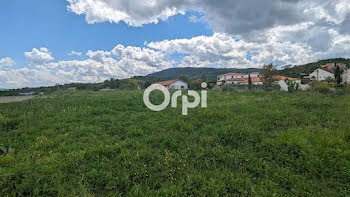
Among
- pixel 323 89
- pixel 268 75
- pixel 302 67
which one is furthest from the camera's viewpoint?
pixel 302 67

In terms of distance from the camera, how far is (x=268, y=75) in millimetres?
20891

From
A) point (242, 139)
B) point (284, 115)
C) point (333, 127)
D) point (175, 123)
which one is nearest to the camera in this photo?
point (242, 139)

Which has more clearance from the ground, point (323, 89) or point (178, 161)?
point (323, 89)

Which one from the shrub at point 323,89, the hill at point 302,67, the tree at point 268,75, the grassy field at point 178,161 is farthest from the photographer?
the hill at point 302,67

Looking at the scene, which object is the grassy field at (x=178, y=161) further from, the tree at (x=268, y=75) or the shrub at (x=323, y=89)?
the tree at (x=268, y=75)

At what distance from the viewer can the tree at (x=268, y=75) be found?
20759mm

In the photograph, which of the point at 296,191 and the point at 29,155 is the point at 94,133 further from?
the point at 296,191

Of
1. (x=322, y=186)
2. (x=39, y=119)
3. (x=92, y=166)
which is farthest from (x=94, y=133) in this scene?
(x=322, y=186)

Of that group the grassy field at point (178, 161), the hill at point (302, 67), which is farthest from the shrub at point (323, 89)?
the hill at point (302, 67)

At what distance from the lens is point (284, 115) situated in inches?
266

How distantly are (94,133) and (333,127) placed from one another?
27.6 feet

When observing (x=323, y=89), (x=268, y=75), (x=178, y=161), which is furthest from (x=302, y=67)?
(x=178, y=161)

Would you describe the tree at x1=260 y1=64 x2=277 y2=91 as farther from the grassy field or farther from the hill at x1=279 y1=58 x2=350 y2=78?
the hill at x1=279 y1=58 x2=350 y2=78

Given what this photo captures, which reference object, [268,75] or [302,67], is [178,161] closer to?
[268,75]
